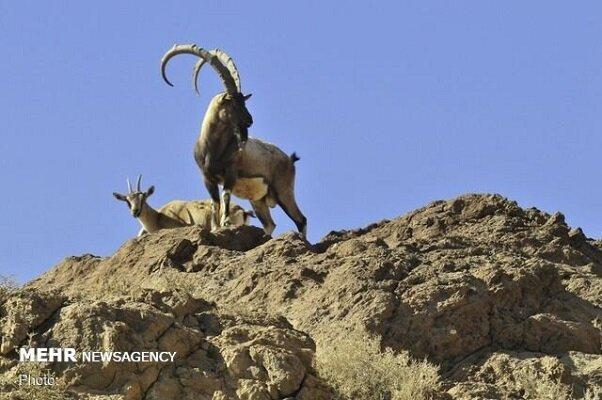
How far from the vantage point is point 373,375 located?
14305 mm

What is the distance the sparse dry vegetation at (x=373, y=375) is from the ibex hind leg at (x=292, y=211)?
39.8ft

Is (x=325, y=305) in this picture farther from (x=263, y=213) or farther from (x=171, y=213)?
(x=171, y=213)

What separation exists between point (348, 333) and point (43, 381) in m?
3.16

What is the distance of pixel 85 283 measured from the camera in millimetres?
18562

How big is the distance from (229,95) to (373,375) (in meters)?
12.1

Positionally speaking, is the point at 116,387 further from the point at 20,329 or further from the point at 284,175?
the point at 284,175

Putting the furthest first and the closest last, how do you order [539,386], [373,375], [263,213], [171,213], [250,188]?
[171,213] < [263,213] < [250,188] < [539,386] < [373,375]

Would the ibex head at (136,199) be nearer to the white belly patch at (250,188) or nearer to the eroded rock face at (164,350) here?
the white belly patch at (250,188)

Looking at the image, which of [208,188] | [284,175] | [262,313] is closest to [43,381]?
[262,313]

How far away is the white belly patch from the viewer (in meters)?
25.9

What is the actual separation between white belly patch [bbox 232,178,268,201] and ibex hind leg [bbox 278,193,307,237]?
1.16 feet

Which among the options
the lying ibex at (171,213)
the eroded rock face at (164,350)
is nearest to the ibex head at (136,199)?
the lying ibex at (171,213)

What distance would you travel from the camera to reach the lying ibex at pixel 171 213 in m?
28.0

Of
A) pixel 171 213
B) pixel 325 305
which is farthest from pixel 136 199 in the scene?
pixel 325 305
